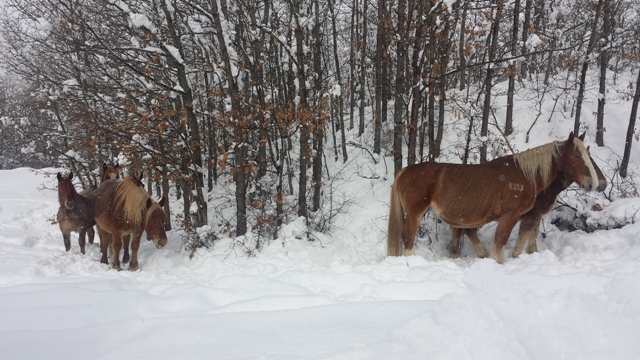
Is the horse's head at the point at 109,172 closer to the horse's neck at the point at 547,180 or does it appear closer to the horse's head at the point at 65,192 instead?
the horse's head at the point at 65,192

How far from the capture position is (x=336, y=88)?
6246mm

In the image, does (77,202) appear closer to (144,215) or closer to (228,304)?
(144,215)

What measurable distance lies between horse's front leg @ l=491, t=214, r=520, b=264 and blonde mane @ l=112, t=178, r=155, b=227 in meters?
5.59

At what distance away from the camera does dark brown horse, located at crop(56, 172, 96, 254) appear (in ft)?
20.1

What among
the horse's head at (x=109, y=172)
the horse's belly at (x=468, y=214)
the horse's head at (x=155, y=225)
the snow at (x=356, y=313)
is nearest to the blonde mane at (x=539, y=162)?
the horse's belly at (x=468, y=214)

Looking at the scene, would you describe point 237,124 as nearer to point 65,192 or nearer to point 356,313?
point 65,192

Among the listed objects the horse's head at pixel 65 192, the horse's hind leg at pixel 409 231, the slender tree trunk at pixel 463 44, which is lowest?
the horse's hind leg at pixel 409 231

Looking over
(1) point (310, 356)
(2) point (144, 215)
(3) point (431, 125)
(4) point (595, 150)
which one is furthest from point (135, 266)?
(4) point (595, 150)

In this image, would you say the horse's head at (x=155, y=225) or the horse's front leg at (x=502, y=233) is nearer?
the horse's front leg at (x=502, y=233)

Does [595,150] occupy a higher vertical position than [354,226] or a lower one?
higher

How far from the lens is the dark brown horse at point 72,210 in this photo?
6.13m

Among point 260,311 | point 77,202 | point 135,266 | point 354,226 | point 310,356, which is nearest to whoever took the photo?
point 310,356

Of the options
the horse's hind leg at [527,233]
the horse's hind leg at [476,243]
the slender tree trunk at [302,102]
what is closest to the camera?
the horse's hind leg at [527,233]

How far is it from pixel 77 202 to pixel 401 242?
19.4ft
